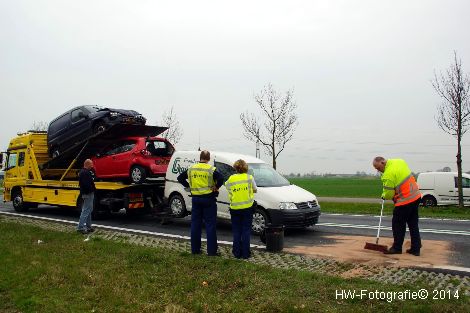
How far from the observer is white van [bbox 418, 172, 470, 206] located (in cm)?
2300

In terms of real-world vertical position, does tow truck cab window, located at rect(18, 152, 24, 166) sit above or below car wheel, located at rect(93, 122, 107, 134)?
below

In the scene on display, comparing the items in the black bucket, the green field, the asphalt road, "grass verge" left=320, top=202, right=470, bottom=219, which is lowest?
the green field

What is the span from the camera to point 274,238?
8.20m

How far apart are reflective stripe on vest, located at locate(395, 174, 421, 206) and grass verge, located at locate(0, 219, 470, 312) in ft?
8.51

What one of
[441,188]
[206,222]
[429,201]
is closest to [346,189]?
[429,201]

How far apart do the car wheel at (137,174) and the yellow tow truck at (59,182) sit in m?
0.15

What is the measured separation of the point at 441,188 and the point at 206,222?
19.1 meters

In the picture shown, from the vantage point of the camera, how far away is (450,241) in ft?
31.6

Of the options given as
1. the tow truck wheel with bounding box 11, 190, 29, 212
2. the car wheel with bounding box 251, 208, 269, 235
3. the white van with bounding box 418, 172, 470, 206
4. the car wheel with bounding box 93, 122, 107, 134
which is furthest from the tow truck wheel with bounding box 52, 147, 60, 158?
the white van with bounding box 418, 172, 470, 206

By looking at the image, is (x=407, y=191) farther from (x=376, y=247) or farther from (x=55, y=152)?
(x=55, y=152)

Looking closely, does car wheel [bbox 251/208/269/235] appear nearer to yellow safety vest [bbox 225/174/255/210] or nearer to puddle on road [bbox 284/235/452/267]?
puddle on road [bbox 284/235/452/267]

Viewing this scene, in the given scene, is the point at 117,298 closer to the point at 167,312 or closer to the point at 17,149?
the point at 167,312

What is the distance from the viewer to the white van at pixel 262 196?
Answer: 9.93m

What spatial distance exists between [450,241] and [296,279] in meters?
5.36
